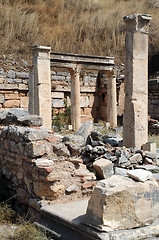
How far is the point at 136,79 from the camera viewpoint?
320 inches

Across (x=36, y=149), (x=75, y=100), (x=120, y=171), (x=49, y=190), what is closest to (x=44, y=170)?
(x=49, y=190)

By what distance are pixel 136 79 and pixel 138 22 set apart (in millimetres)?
1525

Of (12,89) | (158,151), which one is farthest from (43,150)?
(12,89)

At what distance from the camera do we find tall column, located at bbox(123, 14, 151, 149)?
8117 millimetres

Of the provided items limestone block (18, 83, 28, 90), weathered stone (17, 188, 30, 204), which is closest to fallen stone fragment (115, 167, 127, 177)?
weathered stone (17, 188, 30, 204)

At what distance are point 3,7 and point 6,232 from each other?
53.3 ft

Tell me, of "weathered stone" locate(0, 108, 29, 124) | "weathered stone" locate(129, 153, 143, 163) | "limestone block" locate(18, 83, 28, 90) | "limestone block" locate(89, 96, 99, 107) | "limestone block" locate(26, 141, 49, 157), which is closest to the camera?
"limestone block" locate(26, 141, 49, 157)

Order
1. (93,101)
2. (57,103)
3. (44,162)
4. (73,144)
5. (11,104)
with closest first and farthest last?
(44,162), (73,144), (11,104), (57,103), (93,101)

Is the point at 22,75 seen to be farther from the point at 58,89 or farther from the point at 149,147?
the point at 149,147

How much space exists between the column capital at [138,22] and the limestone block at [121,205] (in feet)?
17.7

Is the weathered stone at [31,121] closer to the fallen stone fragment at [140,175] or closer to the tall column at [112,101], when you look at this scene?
the fallen stone fragment at [140,175]

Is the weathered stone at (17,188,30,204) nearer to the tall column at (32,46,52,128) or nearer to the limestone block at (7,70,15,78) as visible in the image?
the tall column at (32,46,52,128)

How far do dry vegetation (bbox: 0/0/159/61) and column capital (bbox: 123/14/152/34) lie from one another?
919cm

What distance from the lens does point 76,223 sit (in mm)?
3875
